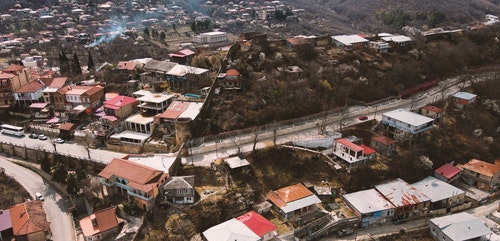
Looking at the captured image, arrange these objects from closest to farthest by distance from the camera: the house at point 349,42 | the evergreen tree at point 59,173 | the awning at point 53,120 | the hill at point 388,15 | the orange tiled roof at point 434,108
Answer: the evergreen tree at point 59,173 < the awning at point 53,120 < the orange tiled roof at point 434,108 < the house at point 349,42 < the hill at point 388,15

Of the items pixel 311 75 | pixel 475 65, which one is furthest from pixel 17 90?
pixel 475 65

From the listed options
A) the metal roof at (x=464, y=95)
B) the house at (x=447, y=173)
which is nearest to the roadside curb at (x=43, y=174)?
the house at (x=447, y=173)

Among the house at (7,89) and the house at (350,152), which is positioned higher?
the house at (7,89)

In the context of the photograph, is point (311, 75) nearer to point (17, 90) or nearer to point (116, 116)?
point (116, 116)

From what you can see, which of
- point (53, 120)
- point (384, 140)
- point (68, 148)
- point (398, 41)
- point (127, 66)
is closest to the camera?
point (68, 148)

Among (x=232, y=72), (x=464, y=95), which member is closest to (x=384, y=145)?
(x=464, y=95)

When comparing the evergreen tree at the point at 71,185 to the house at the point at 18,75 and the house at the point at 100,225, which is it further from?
the house at the point at 18,75

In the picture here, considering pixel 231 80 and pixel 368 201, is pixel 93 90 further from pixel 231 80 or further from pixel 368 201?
pixel 368 201
